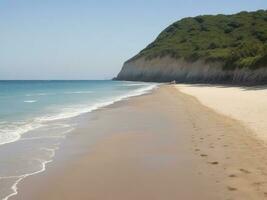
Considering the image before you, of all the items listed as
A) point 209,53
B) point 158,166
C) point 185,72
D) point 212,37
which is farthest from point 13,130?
point 212,37

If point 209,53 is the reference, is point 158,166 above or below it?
below

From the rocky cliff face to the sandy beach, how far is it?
35.8 m

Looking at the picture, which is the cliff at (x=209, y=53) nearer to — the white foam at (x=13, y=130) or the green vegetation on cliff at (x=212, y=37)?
the green vegetation on cliff at (x=212, y=37)

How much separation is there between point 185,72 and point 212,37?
24.1 meters

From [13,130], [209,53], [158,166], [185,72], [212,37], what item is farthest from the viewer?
[212,37]

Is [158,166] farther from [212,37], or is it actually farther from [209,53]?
[212,37]

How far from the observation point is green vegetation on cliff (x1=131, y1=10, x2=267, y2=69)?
81.3m

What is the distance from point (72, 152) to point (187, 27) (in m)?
123

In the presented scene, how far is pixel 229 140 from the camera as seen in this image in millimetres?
10953

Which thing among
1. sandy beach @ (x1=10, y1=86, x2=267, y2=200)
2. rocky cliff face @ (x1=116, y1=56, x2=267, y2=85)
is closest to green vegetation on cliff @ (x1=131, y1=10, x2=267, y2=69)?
rocky cliff face @ (x1=116, y1=56, x2=267, y2=85)

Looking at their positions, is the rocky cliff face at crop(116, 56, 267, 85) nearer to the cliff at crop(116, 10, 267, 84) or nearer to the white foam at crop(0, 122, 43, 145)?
the cliff at crop(116, 10, 267, 84)

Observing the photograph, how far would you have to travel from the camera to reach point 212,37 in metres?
109

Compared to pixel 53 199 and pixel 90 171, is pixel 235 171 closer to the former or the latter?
pixel 90 171

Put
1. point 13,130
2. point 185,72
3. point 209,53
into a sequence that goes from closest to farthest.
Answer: point 13,130
point 209,53
point 185,72
